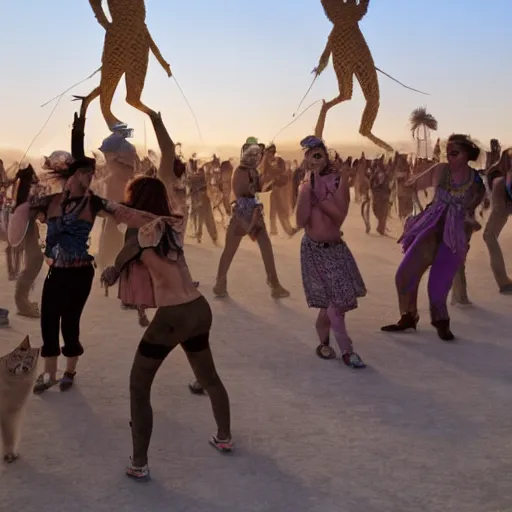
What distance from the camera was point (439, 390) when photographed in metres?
4.37

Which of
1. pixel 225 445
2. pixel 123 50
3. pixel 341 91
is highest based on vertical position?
pixel 341 91

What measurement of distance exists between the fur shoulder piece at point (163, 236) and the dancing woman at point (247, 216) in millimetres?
3915

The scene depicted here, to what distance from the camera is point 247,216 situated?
707 centimetres

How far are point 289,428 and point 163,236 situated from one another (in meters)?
1.41

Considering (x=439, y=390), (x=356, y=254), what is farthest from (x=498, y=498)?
(x=356, y=254)

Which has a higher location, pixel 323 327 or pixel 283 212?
pixel 283 212

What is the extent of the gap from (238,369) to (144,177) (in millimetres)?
2054

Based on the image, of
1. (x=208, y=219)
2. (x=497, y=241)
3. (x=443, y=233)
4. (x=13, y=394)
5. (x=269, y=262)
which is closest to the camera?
(x=13, y=394)

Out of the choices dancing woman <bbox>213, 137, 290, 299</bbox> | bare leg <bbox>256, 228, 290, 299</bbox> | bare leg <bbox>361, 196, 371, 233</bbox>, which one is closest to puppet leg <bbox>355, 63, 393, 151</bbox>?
dancing woman <bbox>213, 137, 290, 299</bbox>

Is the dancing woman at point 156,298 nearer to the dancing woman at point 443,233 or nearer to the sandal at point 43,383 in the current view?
the sandal at point 43,383

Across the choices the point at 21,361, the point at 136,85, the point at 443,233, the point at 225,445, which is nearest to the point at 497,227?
the point at 443,233

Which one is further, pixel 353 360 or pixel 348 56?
pixel 348 56

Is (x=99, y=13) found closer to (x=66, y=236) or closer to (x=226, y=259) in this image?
(x=226, y=259)

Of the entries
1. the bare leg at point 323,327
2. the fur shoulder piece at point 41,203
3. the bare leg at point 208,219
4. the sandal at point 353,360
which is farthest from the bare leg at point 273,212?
the fur shoulder piece at point 41,203
